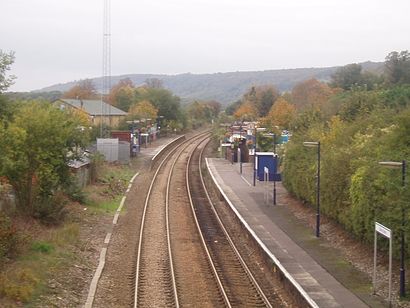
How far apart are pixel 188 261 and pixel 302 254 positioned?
12.2ft

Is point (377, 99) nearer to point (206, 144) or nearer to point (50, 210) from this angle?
point (50, 210)

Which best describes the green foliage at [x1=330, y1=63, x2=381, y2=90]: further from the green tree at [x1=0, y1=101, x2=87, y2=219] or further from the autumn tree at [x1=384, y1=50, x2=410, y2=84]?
the green tree at [x1=0, y1=101, x2=87, y2=219]

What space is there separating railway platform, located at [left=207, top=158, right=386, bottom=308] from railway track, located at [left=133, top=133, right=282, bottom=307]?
1.12 m

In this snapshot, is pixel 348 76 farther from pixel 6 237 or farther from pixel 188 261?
pixel 6 237

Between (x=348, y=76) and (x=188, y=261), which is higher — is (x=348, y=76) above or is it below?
above

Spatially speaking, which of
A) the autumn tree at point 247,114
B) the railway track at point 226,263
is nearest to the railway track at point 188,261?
the railway track at point 226,263

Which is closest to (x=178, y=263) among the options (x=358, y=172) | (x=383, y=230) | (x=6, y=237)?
(x=6, y=237)

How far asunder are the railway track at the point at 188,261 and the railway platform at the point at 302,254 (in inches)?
44.1

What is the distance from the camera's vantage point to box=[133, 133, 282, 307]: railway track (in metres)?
16.6

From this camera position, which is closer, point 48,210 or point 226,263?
point 226,263

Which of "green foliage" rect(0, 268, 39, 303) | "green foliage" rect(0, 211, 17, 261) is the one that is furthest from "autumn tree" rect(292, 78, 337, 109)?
"green foliage" rect(0, 268, 39, 303)

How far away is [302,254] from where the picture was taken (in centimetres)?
2088

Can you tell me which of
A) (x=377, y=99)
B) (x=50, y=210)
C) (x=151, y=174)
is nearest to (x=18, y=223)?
(x=50, y=210)

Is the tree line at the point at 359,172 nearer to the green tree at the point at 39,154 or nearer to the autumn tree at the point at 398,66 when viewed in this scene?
the green tree at the point at 39,154
